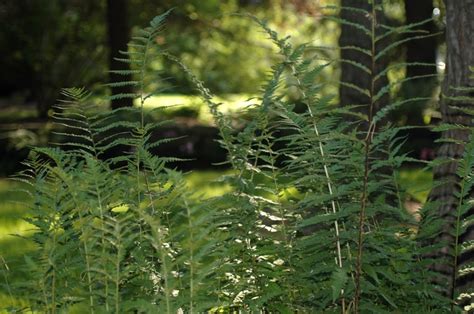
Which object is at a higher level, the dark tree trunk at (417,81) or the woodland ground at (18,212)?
the dark tree trunk at (417,81)

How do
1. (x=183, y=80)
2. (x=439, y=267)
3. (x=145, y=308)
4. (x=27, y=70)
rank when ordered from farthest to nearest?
(x=183, y=80), (x=27, y=70), (x=439, y=267), (x=145, y=308)

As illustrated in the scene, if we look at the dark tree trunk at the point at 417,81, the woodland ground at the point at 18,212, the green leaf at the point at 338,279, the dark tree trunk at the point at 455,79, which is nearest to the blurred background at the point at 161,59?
the dark tree trunk at the point at 417,81

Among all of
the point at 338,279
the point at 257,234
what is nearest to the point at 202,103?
the point at 257,234

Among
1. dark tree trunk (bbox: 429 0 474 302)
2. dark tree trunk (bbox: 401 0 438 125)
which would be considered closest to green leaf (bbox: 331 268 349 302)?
dark tree trunk (bbox: 429 0 474 302)

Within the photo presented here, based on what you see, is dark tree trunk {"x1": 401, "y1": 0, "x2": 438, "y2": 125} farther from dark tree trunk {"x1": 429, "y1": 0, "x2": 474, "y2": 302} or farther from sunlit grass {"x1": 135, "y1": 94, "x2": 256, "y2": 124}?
dark tree trunk {"x1": 429, "y1": 0, "x2": 474, "y2": 302}

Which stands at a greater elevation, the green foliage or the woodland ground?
the green foliage

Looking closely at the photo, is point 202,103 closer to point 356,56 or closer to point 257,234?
point 356,56

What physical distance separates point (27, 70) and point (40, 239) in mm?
15450

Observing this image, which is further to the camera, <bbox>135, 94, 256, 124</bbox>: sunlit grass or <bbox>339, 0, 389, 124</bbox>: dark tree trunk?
<bbox>135, 94, 256, 124</bbox>: sunlit grass

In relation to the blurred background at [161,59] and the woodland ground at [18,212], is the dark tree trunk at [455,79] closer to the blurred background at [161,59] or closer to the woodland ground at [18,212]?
the woodland ground at [18,212]

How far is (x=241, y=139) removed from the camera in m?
4.33

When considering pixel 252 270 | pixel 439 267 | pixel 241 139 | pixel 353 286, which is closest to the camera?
pixel 353 286

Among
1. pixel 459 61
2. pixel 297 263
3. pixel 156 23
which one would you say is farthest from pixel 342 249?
pixel 459 61

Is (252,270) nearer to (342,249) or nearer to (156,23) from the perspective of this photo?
(342,249)
